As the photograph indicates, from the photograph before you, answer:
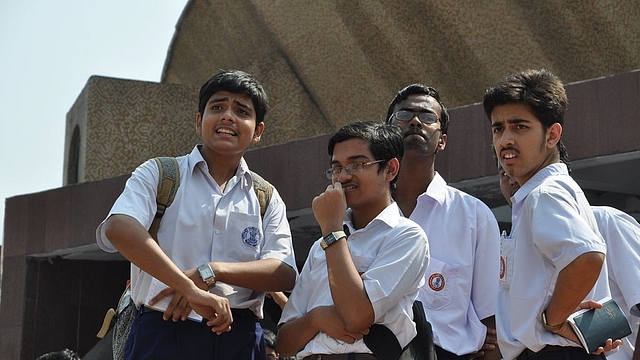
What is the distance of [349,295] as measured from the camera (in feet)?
10.3

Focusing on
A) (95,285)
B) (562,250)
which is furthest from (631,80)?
(95,285)

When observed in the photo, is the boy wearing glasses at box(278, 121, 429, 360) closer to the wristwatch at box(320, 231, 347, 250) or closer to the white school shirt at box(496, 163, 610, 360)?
the wristwatch at box(320, 231, 347, 250)

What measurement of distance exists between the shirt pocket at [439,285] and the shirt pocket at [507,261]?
1.79 ft

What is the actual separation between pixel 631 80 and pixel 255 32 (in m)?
6.61

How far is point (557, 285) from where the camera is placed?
285 cm

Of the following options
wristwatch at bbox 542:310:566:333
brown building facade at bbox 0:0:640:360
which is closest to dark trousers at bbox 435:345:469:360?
wristwatch at bbox 542:310:566:333

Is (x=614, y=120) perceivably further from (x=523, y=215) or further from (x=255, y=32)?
(x=255, y=32)

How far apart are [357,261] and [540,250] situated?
2.29 feet

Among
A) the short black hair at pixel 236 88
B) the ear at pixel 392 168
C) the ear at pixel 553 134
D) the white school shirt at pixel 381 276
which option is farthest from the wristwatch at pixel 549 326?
the short black hair at pixel 236 88

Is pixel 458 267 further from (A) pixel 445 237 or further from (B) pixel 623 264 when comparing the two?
(B) pixel 623 264

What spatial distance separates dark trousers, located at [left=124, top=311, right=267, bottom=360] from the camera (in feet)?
10.9

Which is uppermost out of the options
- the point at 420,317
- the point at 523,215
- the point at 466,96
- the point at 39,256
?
the point at 466,96

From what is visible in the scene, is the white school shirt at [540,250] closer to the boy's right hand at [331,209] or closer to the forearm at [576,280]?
the forearm at [576,280]

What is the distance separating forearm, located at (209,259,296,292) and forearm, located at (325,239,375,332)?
0.33 metres
